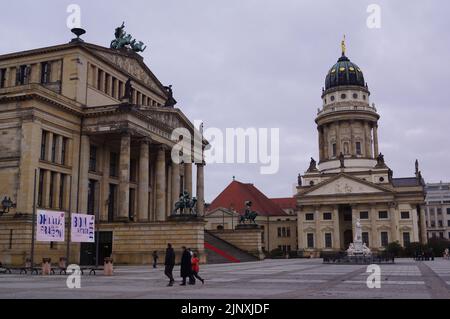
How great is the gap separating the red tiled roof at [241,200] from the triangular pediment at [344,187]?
16.3 m

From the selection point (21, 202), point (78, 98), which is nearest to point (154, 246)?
point (21, 202)

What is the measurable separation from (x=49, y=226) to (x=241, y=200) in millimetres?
90174

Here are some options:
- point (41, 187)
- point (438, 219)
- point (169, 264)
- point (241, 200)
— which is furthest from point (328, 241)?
point (169, 264)

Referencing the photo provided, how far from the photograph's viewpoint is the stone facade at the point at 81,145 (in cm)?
4525

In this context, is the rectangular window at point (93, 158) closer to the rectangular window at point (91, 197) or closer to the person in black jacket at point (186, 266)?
the rectangular window at point (91, 197)

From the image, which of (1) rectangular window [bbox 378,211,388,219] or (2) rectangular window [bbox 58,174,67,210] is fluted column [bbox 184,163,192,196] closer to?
(2) rectangular window [bbox 58,174,67,210]

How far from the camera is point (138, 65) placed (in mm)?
65250

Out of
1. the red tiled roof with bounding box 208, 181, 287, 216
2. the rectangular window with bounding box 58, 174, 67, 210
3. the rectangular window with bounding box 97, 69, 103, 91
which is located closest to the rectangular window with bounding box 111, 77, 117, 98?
the rectangular window with bounding box 97, 69, 103, 91

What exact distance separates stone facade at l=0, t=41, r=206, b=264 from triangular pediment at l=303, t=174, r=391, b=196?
50.4 m

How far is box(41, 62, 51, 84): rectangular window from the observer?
54.1m

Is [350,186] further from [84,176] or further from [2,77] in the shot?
[2,77]

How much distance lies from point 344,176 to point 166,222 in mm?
65742

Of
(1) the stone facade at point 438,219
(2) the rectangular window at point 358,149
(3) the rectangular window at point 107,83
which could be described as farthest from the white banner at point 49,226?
(1) the stone facade at point 438,219

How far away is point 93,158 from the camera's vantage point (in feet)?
180
